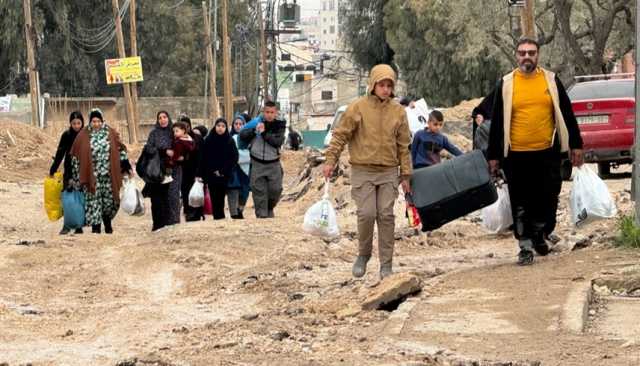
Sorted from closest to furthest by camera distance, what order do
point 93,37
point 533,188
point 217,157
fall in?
point 533,188 < point 217,157 < point 93,37

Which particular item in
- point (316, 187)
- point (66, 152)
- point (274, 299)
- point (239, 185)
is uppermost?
point (66, 152)

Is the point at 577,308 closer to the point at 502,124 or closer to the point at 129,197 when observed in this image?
the point at 502,124

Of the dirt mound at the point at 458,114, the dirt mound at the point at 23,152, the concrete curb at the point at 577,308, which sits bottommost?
the dirt mound at the point at 23,152

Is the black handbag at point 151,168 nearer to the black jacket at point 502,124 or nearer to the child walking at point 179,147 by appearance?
the child walking at point 179,147

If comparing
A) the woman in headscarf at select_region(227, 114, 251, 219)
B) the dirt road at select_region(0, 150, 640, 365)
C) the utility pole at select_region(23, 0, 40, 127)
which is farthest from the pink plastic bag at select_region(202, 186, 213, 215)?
the utility pole at select_region(23, 0, 40, 127)

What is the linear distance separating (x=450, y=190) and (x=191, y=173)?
843 cm

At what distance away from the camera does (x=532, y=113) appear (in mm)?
10898

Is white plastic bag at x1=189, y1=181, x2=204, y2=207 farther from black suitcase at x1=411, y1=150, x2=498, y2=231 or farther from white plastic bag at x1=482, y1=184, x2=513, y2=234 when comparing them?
black suitcase at x1=411, y1=150, x2=498, y2=231

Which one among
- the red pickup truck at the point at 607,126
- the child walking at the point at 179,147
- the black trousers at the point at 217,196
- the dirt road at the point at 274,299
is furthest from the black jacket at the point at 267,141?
the red pickup truck at the point at 607,126

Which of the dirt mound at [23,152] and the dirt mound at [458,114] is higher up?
the dirt mound at [458,114]

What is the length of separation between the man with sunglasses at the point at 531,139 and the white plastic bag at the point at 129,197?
23.6 feet

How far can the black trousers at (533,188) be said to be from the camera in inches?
434

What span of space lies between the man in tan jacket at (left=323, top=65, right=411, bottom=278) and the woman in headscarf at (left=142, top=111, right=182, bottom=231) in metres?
6.86

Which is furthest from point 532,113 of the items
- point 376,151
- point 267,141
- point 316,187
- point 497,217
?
point 316,187
